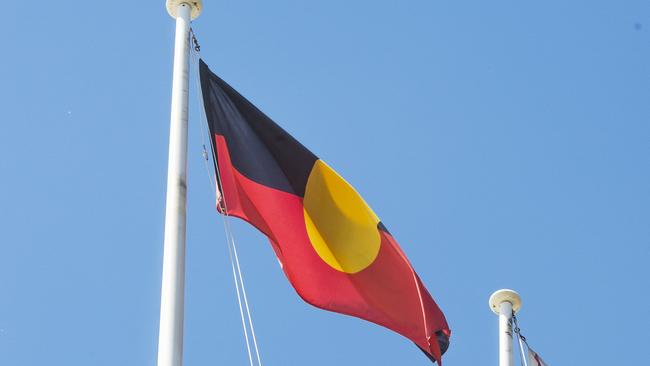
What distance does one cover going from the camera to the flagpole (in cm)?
1845

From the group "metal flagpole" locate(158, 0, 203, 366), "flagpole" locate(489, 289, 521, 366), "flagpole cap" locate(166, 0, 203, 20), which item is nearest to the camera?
"metal flagpole" locate(158, 0, 203, 366)

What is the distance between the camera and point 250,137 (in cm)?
1572

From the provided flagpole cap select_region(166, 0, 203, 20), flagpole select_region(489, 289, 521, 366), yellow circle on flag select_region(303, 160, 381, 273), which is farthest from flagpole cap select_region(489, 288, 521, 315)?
flagpole cap select_region(166, 0, 203, 20)

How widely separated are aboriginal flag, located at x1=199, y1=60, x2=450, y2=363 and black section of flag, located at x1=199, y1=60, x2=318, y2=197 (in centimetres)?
1

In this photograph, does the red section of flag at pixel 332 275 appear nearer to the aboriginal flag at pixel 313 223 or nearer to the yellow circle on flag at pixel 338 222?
Result: the aboriginal flag at pixel 313 223

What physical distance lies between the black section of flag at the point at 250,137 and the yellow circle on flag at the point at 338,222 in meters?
0.36

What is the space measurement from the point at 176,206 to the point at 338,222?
3595mm

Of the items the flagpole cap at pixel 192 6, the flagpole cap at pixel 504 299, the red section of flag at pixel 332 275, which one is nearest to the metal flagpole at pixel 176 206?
the flagpole cap at pixel 192 6

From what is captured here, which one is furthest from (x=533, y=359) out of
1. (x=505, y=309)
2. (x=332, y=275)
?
(x=332, y=275)

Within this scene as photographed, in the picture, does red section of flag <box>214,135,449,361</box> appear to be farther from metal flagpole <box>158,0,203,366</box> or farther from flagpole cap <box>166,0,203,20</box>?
flagpole cap <box>166,0,203,20</box>

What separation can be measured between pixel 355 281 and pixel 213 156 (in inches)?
90.4

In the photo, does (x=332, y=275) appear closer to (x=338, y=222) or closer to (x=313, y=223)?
(x=313, y=223)

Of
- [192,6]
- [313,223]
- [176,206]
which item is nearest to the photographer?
[176,206]

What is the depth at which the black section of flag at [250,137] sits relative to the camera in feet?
50.7
